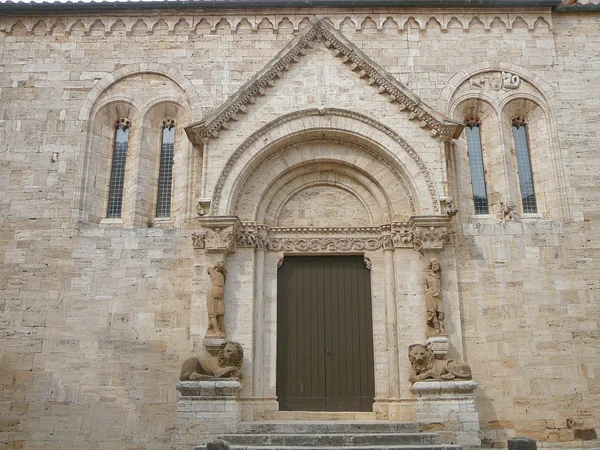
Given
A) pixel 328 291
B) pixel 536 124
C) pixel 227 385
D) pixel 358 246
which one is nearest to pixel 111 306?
pixel 227 385

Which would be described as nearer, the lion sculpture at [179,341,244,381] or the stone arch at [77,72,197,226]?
the lion sculpture at [179,341,244,381]

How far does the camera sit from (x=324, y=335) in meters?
12.2

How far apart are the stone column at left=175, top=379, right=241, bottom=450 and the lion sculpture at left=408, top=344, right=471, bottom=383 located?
337cm

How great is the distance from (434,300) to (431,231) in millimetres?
1420

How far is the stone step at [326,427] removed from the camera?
33.0 ft

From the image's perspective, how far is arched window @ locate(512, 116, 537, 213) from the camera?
12938mm

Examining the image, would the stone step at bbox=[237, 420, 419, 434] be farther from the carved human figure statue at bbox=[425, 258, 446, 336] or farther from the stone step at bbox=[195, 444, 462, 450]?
the carved human figure statue at bbox=[425, 258, 446, 336]

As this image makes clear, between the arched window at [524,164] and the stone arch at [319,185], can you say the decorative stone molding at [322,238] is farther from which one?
the arched window at [524,164]

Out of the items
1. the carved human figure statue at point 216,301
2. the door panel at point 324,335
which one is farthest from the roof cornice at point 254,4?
the carved human figure statue at point 216,301

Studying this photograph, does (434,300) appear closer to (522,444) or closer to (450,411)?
(450,411)

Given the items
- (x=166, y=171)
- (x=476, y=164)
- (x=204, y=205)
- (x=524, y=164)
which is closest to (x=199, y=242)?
(x=204, y=205)

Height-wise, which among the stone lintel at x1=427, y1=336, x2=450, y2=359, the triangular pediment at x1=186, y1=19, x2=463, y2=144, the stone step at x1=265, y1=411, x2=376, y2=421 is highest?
the triangular pediment at x1=186, y1=19, x2=463, y2=144

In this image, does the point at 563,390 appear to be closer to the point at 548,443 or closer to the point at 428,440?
the point at 548,443

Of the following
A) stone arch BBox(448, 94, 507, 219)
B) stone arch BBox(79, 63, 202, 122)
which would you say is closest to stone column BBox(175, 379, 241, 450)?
stone arch BBox(79, 63, 202, 122)
